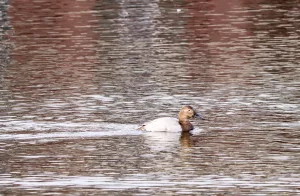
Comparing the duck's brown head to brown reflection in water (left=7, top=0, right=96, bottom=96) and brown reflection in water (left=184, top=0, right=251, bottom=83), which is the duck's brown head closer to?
brown reflection in water (left=7, top=0, right=96, bottom=96)

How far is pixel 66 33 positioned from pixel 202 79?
13.9m

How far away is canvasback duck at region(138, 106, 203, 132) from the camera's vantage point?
82.6 ft

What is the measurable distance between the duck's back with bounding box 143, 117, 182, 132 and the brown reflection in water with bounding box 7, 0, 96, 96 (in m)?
6.19

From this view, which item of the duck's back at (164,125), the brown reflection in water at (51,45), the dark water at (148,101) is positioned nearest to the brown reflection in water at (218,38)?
the dark water at (148,101)

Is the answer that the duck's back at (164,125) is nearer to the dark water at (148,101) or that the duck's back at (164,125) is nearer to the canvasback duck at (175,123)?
the canvasback duck at (175,123)

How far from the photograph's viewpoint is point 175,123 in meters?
25.7

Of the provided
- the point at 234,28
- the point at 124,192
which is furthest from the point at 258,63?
the point at 124,192

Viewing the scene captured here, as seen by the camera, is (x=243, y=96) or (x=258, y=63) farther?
(x=258, y=63)

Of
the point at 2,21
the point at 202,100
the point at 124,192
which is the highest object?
the point at 124,192

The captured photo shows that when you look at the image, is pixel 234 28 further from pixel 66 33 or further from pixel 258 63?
pixel 258 63

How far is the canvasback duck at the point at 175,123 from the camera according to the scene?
25.2m

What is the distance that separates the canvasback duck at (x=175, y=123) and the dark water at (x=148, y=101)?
7.2 inches

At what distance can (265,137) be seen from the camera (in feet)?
79.8

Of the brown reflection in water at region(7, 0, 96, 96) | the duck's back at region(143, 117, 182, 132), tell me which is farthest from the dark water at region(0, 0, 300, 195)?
the duck's back at region(143, 117, 182, 132)
